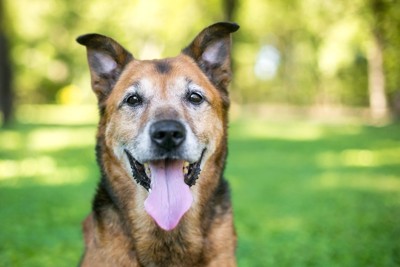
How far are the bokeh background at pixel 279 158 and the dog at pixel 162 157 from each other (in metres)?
2.21

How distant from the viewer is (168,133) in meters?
3.65

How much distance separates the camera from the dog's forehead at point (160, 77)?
13.9 feet

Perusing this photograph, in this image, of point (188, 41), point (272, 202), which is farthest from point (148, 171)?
point (188, 41)

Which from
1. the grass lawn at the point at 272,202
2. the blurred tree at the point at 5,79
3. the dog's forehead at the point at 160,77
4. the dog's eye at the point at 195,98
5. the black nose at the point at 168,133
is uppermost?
the blurred tree at the point at 5,79

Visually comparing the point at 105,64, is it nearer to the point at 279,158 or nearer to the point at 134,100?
the point at 134,100

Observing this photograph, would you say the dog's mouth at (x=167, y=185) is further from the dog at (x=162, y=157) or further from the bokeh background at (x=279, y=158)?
the bokeh background at (x=279, y=158)

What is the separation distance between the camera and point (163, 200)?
12.3ft

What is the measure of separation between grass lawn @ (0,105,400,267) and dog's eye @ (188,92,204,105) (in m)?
2.60

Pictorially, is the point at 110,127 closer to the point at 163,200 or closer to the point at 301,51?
the point at 163,200

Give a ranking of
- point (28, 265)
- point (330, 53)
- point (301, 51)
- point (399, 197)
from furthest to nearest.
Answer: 1. point (301, 51)
2. point (330, 53)
3. point (399, 197)
4. point (28, 265)

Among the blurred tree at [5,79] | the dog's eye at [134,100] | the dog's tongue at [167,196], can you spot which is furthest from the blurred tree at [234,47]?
the dog's tongue at [167,196]

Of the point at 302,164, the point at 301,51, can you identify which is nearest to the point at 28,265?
the point at 302,164

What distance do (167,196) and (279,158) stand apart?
1243 centimetres

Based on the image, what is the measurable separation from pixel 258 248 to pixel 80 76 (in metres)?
52.7
